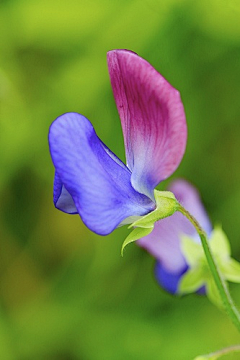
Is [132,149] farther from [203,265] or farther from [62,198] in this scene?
[203,265]

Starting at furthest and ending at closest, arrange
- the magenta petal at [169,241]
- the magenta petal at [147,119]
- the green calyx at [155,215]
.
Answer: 1. the magenta petal at [169,241]
2. the green calyx at [155,215]
3. the magenta petal at [147,119]

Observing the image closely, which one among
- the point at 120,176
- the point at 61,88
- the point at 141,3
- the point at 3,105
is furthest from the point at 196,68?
the point at 120,176

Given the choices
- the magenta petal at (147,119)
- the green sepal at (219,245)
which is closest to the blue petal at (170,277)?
the green sepal at (219,245)

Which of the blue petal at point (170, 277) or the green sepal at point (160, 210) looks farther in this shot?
the blue petal at point (170, 277)

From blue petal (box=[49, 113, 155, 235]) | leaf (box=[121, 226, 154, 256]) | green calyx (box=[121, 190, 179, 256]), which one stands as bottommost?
leaf (box=[121, 226, 154, 256])

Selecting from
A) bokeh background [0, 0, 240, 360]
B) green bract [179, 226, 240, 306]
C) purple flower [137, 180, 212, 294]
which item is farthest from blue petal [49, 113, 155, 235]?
bokeh background [0, 0, 240, 360]

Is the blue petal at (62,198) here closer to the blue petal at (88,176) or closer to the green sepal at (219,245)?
the blue petal at (88,176)

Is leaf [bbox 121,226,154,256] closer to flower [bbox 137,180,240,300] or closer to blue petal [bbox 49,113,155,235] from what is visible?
blue petal [bbox 49,113,155,235]

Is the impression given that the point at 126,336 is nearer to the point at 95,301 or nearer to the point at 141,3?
the point at 95,301
